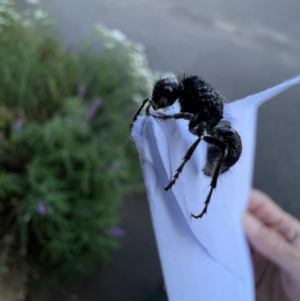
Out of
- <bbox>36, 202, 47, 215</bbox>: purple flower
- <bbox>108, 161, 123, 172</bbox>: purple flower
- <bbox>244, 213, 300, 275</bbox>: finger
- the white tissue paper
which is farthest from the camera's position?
<bbox>108, 161, 123, 172</bbox>: purple flower

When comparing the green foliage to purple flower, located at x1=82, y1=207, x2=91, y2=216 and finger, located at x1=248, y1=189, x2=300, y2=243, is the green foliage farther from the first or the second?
finger, located at x1=248, y1=189, x2=300, y2=243

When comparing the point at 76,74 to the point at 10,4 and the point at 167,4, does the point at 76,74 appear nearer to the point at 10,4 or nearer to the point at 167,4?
the point at 10,4

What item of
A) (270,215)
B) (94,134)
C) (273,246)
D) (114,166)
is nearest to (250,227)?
(273,246)

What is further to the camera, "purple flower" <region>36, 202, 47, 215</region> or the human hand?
"purple flower" <region>36, 202, 47, 215</region>

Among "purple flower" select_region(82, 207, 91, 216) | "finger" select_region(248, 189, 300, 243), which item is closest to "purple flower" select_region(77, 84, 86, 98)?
"purple flower" select_region(82, 207, 91, 216)

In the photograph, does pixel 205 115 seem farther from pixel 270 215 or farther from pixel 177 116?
pixel 270 215

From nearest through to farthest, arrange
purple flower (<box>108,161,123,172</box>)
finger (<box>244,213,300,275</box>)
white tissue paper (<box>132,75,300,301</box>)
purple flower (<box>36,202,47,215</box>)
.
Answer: white tissue paper (<box>132,75,300,301</box>), finger (<box>244,213,300,275</box>), purple flower (<box>36,202,47,215</box>), purple flower (<box>108,161,123,172</box>)

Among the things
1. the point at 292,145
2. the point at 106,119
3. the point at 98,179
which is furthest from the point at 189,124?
the point at 292,145

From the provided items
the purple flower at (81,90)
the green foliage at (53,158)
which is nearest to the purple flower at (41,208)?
the green foliage at (53,158)

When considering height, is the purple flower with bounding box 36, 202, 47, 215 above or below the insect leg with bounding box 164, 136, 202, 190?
below
